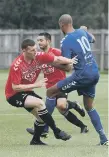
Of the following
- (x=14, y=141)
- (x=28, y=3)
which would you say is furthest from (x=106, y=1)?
(x=14, y=141)

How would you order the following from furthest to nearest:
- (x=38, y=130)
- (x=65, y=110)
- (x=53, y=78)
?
(x=53, y=78) → (x=65, y=110) → (x=38, y=130)

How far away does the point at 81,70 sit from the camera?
10.6m

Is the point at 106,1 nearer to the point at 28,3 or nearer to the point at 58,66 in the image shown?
the point at 28,3

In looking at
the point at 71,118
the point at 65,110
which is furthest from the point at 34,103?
the point at 71,118

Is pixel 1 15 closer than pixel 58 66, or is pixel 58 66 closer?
pixel 58 66

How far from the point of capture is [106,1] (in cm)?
5391

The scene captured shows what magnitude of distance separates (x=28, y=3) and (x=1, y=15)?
2181 millimetres

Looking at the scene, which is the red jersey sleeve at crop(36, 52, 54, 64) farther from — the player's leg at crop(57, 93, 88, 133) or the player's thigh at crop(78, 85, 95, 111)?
the player's leg at crop(57, 93, 88, 133)

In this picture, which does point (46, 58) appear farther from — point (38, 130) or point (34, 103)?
point (38, 130)

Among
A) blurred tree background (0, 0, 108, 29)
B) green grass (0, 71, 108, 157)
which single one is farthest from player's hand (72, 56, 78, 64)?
blurred tree background (0, 0, 108, 29)

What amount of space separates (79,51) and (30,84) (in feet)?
2.99

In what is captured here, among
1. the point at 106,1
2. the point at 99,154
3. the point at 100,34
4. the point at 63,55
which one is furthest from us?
the point at 106,1

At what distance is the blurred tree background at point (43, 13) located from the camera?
4997 cm

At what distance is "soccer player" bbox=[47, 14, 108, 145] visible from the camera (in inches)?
414
